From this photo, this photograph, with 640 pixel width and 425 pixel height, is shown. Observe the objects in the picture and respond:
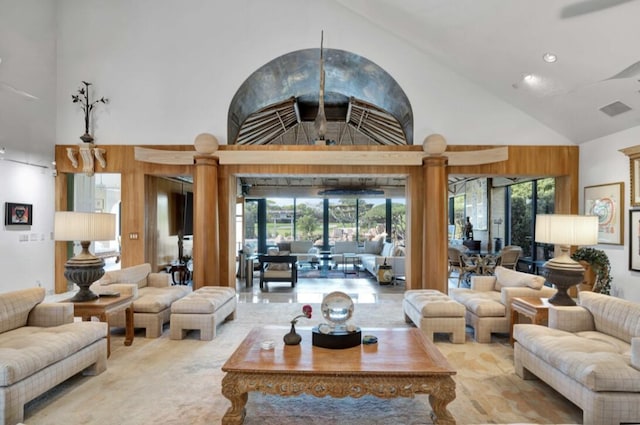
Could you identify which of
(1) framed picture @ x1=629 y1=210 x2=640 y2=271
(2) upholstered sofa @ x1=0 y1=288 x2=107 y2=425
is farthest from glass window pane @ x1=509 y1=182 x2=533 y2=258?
(2) upholstered sofa @ x1=0 y1=288 x2=107 y2=425

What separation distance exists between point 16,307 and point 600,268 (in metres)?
7.44

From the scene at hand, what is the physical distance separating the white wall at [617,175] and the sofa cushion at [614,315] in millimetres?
2610

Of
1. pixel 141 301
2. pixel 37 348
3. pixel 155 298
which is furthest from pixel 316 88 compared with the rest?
pixel 37 348

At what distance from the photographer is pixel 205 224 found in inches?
244

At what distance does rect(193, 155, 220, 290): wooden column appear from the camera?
20.2 feet

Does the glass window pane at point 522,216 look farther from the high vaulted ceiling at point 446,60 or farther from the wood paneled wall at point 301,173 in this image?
the high vaulted ceiling at point 446,60

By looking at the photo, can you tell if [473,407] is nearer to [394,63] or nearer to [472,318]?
[472,318]

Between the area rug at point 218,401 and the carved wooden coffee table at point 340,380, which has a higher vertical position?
the carved wooden coffee table at point 340,380

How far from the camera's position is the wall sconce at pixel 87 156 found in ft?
21.1

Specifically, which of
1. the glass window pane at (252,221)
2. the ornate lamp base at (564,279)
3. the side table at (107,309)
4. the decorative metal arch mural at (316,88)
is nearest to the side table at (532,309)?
the ornate lamp base at (564,279)

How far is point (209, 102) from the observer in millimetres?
6594

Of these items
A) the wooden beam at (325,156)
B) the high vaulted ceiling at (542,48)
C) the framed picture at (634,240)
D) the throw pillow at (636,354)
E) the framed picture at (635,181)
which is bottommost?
the throw pillow at (636,354)

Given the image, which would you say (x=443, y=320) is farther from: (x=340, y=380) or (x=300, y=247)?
(x=300, y=247)

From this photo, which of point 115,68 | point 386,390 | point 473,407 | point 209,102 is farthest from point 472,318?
point 115,68
